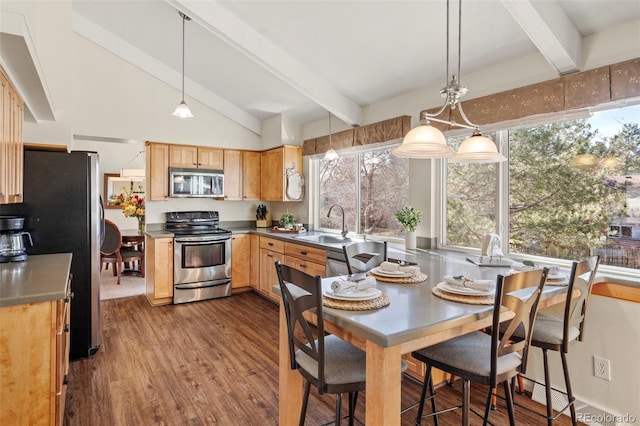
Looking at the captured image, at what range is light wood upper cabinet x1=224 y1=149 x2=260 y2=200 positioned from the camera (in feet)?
17.4

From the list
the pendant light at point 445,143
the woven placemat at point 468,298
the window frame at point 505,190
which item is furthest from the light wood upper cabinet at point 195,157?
the woven placemat at point 468,298

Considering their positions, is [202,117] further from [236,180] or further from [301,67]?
[301,67]

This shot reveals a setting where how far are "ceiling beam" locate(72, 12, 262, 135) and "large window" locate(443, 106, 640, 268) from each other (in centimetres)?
338

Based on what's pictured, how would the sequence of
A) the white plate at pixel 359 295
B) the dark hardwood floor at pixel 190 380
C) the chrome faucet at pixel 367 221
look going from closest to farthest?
the white plate at pixel 359 295 < the dark hardwood floor at pixel 190 380 < the chrome faucet at pixel 367 221

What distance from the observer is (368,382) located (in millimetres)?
1331

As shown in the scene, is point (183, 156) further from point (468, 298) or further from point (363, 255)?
point (468, 298)

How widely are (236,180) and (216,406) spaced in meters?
3.54

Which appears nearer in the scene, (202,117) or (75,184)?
(75,184)

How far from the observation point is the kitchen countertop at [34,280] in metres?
1.64

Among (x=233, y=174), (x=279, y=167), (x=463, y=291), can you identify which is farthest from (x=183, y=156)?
(x=463, y=291)

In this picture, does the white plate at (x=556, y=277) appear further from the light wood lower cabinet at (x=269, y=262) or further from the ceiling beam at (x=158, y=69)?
the ceiling beam at (x=158, y=69)

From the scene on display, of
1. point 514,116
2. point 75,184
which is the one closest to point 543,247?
point 514,116

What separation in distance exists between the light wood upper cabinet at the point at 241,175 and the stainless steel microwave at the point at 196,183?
14cm

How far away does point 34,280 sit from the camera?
1.91m
